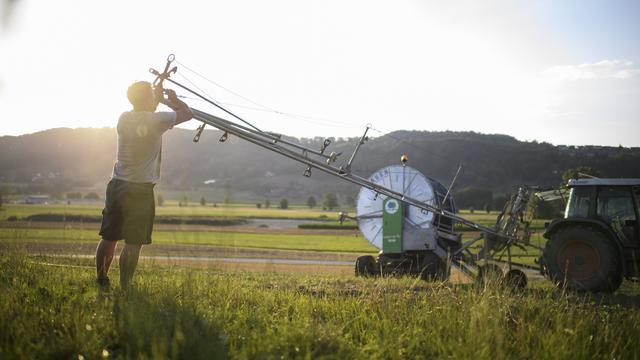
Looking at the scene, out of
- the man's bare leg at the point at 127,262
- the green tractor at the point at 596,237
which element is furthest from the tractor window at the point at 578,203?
the man's bare leg at the point at 127,262

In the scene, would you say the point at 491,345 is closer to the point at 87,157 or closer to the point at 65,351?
the point at 65,351

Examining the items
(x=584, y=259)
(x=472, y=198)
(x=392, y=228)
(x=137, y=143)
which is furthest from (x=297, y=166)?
(x=137, y=143)

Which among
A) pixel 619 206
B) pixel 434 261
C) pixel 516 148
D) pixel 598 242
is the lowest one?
pixel 434 261

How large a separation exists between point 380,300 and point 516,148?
136m

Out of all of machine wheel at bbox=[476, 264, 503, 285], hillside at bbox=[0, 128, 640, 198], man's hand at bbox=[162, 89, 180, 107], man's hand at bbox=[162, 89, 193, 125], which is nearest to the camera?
man's hand at bbox=[162, 89, 193, 125]

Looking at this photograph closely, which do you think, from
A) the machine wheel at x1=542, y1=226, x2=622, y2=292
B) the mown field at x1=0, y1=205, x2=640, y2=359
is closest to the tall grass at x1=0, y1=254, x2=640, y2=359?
the mown field at x1=0, y1=205, x2=640, y2=359

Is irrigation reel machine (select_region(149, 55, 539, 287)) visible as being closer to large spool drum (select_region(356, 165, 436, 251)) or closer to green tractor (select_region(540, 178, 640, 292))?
large spool drum (select_region(356, 165, 436, 251))

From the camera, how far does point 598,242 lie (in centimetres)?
1027

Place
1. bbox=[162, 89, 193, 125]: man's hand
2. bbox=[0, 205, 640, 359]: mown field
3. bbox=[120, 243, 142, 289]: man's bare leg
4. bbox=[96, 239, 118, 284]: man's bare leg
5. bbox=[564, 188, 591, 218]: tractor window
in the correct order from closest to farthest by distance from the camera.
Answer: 1. bbox=[0, 205, 640, 359]: mown field
2. bbox=[120, 243, 142, 289]: man's bare leg
3. bbox=[96, 239, 118, 284]: man's bare leg
4. bbox=[162, 89, 193, 125]: man's hand
5. bbox=[564, 188, 591, 218]: tractor window

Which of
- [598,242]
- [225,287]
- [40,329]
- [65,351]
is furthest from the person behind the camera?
[598,242]

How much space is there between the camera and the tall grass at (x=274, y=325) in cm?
429

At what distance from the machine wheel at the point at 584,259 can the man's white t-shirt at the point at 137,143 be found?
8093 mm

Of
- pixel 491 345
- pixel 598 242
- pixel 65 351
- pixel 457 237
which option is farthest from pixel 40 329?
pixel 457 237

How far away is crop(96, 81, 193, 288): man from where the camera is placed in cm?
593
